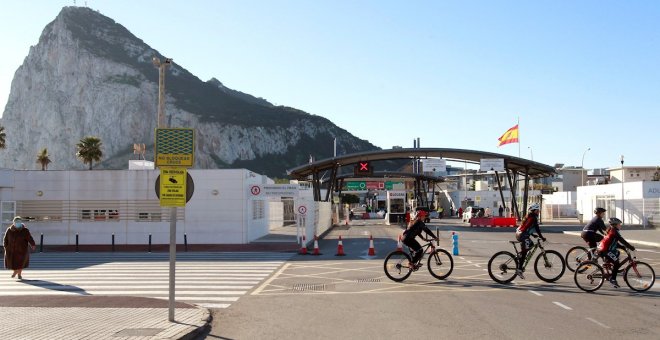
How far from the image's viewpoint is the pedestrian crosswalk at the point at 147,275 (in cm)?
1327

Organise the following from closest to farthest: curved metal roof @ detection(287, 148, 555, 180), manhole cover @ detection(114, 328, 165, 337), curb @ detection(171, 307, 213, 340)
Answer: curb @ detection(171, 307, 213, 340) < manhole cover @ detection(114, 328, 165, 337) < curved metal roof @ detection(287, 148, 555, 180)

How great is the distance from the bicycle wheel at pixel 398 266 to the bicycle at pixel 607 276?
3818mm

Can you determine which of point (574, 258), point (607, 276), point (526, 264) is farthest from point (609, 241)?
point (574, 258)

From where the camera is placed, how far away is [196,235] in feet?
102

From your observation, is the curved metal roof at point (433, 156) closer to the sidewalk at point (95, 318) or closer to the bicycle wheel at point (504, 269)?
the bicycle wheel at point (504, 269)

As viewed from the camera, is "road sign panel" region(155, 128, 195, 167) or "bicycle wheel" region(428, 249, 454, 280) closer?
"road sign panel" region(155, 128, 195, 167)

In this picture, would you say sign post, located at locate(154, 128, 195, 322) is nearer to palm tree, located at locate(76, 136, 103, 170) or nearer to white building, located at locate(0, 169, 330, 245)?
white building, located at locate(0, 169, 330, 245)

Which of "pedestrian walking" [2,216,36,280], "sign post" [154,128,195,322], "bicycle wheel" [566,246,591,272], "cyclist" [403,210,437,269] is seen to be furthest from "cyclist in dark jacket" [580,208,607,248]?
"pedestrian walking" [2,216,36,280]

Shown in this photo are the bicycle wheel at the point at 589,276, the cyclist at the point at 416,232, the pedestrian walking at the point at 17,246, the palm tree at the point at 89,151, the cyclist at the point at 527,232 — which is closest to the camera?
the bicycle wheel at the point at 589,276

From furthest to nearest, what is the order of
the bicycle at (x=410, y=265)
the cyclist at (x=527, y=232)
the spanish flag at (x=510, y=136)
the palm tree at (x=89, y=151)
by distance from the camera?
the palm tree at (x=89, y=151)
the spanish flag at (x=510, y=136)
the bicycle at (x=410, y=265)
the cyclist at (x=527, y=232)

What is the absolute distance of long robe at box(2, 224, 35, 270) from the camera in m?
15.6

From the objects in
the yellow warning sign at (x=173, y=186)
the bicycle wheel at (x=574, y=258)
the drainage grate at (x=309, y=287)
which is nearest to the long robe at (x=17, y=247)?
the drainage grate at (x=309, y=287)

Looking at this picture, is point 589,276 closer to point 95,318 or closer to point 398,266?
point 398,266

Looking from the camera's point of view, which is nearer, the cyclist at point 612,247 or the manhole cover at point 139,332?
the manhole cover at point 139,332
